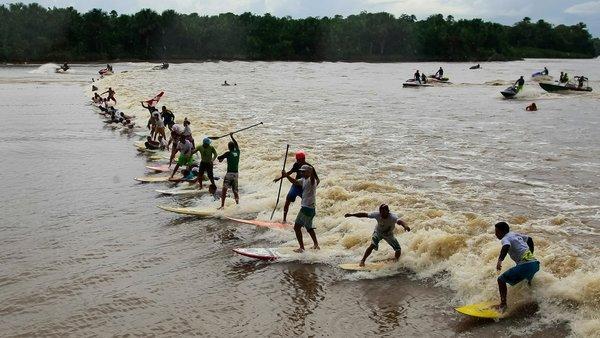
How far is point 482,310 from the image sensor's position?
363 inches

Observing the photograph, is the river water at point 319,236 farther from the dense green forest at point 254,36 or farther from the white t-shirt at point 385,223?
the dense green forest at point 254,36

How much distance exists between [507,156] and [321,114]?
1729cm

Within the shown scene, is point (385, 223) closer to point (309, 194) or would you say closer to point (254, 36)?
point (309, 194)

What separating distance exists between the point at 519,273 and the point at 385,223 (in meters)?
2.77

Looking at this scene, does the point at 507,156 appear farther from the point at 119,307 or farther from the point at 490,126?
the point at 119,307

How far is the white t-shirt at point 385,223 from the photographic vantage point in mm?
11016

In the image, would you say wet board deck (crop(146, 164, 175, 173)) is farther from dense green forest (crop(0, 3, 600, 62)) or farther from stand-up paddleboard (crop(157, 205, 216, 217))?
dense green forest (crop(0, 3, 600, 62))

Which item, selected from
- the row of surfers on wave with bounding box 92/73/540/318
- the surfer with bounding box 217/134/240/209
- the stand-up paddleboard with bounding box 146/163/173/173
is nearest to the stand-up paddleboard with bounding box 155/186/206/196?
the row of surfers on wave with bounding box 92/73/540/318

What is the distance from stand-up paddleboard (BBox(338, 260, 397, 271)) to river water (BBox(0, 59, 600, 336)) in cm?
19

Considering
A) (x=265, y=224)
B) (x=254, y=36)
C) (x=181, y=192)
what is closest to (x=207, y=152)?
(x=181, y=192)

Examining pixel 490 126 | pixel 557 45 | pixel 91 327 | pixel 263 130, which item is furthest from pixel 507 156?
pixel 557 45

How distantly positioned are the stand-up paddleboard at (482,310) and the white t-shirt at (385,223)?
7.43 feet

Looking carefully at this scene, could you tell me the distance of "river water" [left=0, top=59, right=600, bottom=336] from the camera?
9305 mm

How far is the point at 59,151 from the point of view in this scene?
24.7m
